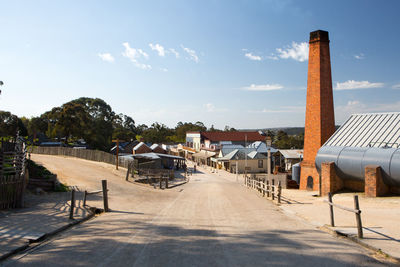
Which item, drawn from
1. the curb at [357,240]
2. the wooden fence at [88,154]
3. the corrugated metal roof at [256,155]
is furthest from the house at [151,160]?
the curb at [357,240]

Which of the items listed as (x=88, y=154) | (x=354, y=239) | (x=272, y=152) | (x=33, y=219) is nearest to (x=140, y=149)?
(x=88, y=154)

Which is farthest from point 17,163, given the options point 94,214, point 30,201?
point 94,214

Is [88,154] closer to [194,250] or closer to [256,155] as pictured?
[256,155]

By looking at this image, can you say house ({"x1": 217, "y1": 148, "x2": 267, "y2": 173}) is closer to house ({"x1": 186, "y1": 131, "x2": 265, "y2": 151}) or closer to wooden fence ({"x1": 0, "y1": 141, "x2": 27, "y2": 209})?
house ({"x1": 186, "y1": 131, "x2": 265, "y2": 151})

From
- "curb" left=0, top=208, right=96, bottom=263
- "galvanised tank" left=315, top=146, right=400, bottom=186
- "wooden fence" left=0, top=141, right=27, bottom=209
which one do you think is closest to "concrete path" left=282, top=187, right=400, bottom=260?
"galvanised tank" left=315, top=146, right=400, bottom=186

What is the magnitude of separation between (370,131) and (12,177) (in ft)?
73.4

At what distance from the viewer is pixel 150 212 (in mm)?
11875

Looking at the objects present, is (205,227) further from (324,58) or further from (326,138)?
(324,58)

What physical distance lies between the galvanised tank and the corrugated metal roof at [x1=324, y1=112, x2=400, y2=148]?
0.80 metres

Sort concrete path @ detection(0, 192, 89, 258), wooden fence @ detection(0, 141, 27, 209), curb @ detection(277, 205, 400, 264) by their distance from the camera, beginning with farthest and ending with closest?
wooden fence @ detection(0, 141, 27, 209) → concrete path @ detection(0, 192, 89, 258) → curb @ detection(277, 205, 400, 264)

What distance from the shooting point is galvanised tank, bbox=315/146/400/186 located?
16.8m

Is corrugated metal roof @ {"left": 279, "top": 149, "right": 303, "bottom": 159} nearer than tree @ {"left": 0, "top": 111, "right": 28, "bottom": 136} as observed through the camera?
Yes

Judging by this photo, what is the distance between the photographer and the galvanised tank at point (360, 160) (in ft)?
55.0

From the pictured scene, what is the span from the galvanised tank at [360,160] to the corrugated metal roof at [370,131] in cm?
80
